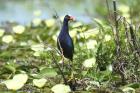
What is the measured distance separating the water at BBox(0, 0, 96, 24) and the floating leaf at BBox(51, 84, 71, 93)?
5.92 m

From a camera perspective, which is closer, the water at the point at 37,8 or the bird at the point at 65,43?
the bird at the point at 65,43

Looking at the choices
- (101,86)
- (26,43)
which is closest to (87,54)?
(101,86)

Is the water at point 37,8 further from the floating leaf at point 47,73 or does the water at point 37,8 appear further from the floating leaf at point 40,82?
the floating leaf at point 40,82

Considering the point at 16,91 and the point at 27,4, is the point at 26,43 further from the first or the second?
the point at 27,4

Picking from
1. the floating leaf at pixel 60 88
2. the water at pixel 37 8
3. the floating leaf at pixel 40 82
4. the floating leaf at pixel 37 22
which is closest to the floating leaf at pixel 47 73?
the floating leaf at pixel 40 82

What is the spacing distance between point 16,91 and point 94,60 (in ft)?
2.76

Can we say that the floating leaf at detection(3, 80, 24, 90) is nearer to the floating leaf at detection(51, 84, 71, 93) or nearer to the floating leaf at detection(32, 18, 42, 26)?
the floating leaf at detection(51, 84, 71, 93)

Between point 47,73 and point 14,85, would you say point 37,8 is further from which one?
point 14,85

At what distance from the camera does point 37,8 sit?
1222 centimetres

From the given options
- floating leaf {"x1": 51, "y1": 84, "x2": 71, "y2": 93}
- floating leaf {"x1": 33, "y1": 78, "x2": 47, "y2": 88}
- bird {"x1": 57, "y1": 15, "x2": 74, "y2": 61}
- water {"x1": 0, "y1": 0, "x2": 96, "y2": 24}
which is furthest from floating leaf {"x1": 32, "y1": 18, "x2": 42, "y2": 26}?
floating leaf {"x1": 51, "y1": 84, "x2": 71, "y2": 93}

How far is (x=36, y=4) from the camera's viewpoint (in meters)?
13.0

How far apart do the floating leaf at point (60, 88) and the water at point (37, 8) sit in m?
5.92

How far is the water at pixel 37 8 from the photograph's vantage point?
10.6 m

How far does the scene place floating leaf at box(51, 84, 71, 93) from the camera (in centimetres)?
422
